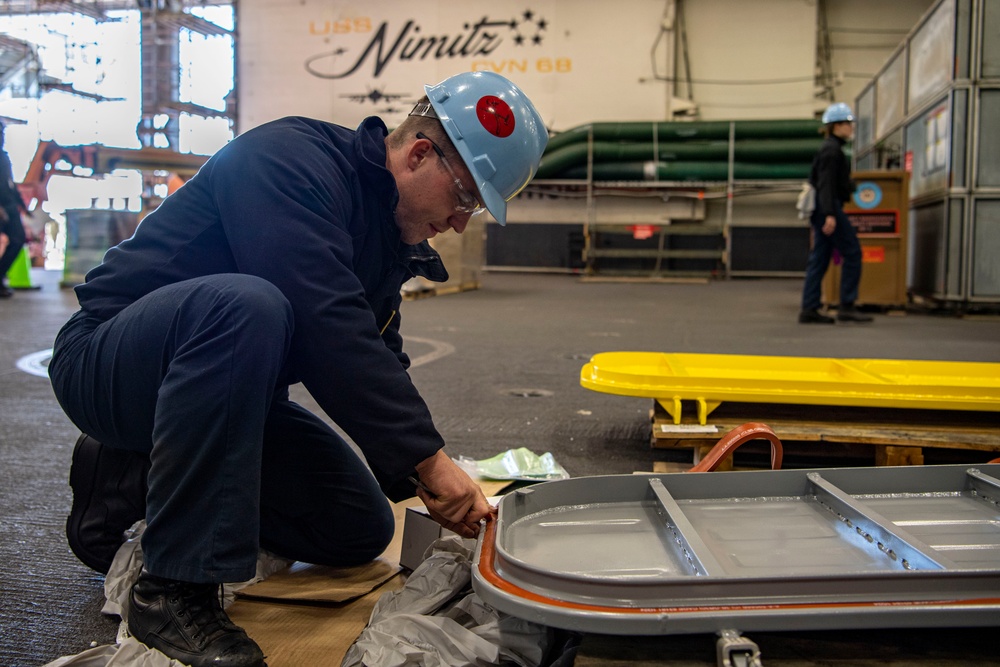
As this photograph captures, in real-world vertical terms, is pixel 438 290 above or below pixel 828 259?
below

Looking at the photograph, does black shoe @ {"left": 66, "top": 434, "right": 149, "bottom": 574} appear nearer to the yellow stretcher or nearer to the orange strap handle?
the orange strap handle

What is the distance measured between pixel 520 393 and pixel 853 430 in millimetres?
1772

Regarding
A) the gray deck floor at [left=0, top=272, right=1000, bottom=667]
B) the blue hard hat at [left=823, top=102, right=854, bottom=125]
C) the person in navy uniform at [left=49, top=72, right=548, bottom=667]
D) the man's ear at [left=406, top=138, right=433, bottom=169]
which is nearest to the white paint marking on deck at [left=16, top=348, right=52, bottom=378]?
the gray deck floor at [left=0, top=272, right=1000, bottom=667]

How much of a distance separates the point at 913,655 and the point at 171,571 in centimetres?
112

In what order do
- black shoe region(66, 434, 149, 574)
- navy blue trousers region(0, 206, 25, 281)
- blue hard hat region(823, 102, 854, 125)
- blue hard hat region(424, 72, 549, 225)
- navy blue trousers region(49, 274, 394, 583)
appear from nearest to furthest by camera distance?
navy blue trousers region(49, 274, 394, 583) < blue hard hat region(424, 72, 549, 225) < black shoe region(66, 434, 149, 574) < blue hard hat region(823, 102, 854, 125) < navy blue trousers region(0, 206, 25, 281)

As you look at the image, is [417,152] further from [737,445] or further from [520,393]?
[520,393]

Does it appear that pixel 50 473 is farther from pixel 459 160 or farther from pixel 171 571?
pixel 459 160

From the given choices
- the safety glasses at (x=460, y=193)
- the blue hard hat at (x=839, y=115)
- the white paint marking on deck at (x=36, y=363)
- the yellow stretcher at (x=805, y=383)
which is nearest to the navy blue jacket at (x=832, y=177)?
the blue hard hat at (x=839, y=115)

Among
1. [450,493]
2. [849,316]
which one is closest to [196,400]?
[450,493]

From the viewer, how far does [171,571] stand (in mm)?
1318

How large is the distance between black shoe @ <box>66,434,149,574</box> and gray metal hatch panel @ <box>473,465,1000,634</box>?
0.79 m

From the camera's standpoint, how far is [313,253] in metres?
1.37

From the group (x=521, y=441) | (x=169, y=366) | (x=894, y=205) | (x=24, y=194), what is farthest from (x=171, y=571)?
Answer: (x=24, y=194)

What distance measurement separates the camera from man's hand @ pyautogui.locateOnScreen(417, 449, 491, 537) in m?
1.44
